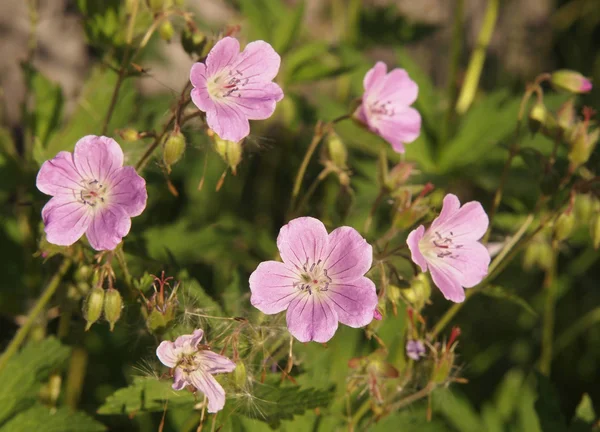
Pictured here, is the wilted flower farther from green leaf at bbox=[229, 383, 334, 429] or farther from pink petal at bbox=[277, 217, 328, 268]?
pink petal at bbox=[277, 217, 328, 268]

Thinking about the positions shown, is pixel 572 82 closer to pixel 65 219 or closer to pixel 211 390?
pixel 211 390

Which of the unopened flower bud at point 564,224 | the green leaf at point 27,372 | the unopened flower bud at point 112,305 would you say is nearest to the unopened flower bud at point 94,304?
the unopened flower bud at point 112,305

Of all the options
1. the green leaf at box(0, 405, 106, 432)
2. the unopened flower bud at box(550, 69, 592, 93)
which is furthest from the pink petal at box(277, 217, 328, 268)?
the unopened flower bud at box(550, 69, 592, 93)

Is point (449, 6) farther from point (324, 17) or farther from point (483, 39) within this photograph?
point (483, 39)

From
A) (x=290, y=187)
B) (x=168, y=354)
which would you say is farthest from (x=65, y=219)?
(x=290, y=187)

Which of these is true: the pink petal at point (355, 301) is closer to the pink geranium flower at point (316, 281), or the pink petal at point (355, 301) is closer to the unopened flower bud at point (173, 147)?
the pink geranium flower at point (316, 281)

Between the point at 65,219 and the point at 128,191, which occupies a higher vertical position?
the point at 128,191
